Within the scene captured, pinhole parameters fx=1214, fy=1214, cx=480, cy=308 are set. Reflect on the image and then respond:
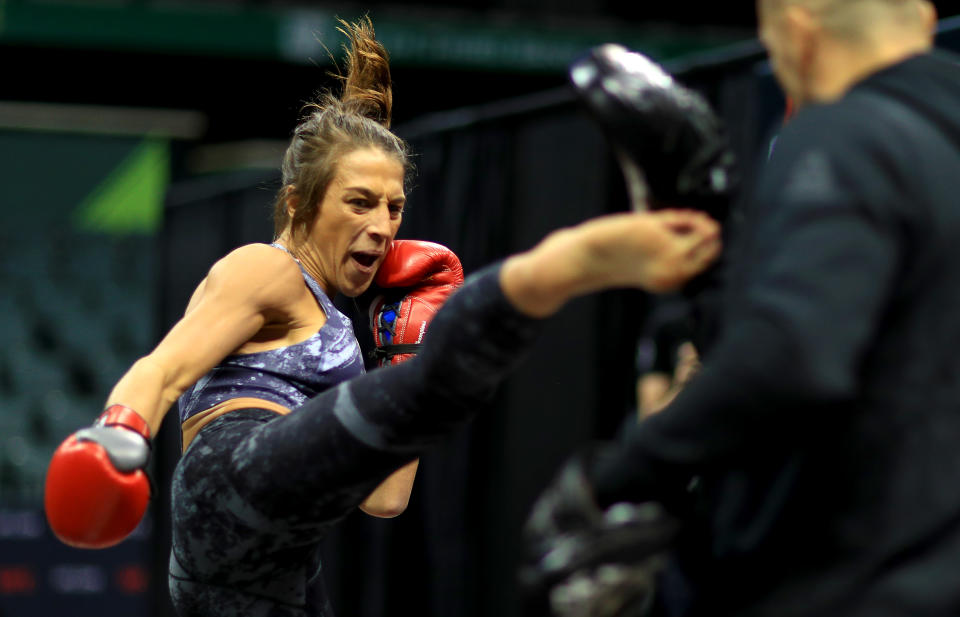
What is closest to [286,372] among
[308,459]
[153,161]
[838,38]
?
[308,459]

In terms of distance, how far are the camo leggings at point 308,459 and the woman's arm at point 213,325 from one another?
0.35ft

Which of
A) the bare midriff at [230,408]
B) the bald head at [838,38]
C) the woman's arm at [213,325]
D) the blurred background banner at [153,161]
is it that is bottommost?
the blurred background banner at [153,161]

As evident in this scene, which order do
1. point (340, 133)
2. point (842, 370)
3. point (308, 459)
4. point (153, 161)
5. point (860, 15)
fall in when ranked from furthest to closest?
point (153, 161) < point (340, 133) < point (308, 459) < point (860, 15) < point (842, 370)

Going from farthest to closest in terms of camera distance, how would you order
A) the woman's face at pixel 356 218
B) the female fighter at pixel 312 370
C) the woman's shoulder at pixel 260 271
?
the woman's face at pixel 356 218
the woman's shoulder at pixel 260 271
the female fighter at pixel 312 370

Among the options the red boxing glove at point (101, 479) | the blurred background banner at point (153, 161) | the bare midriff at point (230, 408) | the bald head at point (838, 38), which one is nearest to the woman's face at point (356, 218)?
the bare midriff at point (230, 408)

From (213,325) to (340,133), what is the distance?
0.42 m

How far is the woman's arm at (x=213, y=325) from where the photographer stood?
1.59 m

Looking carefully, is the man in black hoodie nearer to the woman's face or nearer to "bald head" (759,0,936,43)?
"bald head" (759,0,936,43)

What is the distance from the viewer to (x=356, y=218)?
191 centimetres

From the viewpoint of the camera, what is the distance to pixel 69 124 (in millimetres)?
6715

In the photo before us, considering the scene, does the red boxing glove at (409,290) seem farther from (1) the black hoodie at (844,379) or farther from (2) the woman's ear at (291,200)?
(1) the black hoodie at (844,379)

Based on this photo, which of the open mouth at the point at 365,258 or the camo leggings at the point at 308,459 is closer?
the camo leggings at the point at 308,459

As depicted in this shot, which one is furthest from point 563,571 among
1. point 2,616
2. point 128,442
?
point 2,616

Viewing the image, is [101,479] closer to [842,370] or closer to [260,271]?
[260,271]
